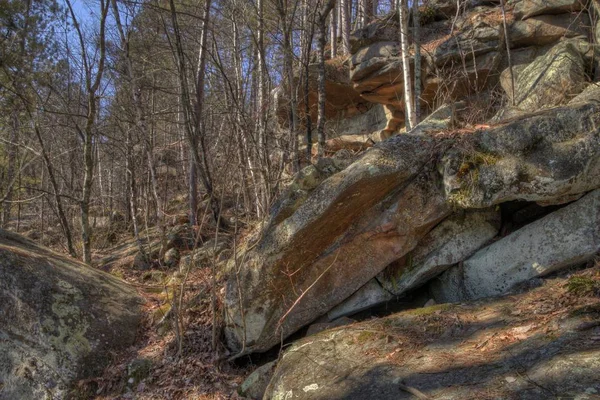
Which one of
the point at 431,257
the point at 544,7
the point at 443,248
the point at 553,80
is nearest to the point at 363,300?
the point at 431,257

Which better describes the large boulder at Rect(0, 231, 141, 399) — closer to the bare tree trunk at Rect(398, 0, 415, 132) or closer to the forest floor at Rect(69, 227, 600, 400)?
the forest floor at Rect(69, 227, 600, 400)

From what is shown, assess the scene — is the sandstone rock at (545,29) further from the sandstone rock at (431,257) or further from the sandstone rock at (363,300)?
the sandstone rock at (363,300)

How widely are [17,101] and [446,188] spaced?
35.2ft

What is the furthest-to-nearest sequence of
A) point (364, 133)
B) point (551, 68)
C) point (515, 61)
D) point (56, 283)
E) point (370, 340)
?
point (364, 133)
point (515, 61)
point (551, 68)
point (56, 283)
point (370, 340)

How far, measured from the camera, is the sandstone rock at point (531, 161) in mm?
4883

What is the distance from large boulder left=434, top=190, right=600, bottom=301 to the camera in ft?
16.1

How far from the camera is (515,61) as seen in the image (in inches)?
432

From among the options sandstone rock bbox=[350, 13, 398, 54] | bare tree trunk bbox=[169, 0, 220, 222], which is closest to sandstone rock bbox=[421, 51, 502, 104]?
sandstone rock bbox=[350, 13, 398, 54]

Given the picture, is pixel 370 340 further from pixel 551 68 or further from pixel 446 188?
pixel 551 68

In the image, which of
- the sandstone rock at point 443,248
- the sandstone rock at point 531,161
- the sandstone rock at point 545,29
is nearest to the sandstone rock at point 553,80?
A: the sandstone rock at point 531,161

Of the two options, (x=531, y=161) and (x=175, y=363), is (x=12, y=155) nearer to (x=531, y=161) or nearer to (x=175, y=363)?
(x=175, y=363)

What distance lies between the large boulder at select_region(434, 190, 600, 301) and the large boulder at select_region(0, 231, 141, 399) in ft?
15.8

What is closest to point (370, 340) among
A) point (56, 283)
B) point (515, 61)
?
point (56, 283)

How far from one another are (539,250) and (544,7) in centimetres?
809
